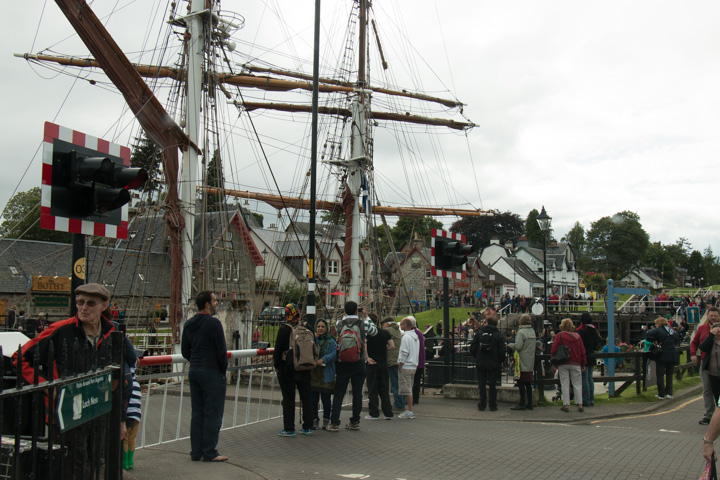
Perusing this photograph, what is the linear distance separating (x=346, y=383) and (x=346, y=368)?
234 mm

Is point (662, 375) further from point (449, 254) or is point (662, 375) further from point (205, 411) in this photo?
point (205, 411)

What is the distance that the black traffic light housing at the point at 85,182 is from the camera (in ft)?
17.6

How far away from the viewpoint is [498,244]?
86.9 metres

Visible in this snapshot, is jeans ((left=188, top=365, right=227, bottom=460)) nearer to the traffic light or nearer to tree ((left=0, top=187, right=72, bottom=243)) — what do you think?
the traffic light

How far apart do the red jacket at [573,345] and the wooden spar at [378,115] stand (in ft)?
71.6

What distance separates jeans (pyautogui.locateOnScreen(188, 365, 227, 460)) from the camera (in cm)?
672

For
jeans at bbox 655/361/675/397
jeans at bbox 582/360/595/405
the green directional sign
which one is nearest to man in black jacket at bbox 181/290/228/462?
the green directional sign

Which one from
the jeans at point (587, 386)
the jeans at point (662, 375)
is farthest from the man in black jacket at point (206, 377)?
the jeans at point (662, 375)

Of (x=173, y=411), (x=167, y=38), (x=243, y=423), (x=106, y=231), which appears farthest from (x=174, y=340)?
(x=106, y=231)

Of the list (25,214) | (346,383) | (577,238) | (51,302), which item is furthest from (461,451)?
(577,238)

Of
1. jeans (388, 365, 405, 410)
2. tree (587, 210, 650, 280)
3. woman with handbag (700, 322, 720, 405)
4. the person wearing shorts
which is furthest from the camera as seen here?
tree (587, 210, 650, 280)

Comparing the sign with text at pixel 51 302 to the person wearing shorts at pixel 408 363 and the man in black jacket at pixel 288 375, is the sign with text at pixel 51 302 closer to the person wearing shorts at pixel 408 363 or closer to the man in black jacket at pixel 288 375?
the person wearing shorts at pixel 408 363

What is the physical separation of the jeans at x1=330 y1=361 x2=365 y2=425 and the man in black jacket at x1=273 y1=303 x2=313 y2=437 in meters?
0.61

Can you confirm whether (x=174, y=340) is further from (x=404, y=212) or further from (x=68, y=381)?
(x=404, y=212)
